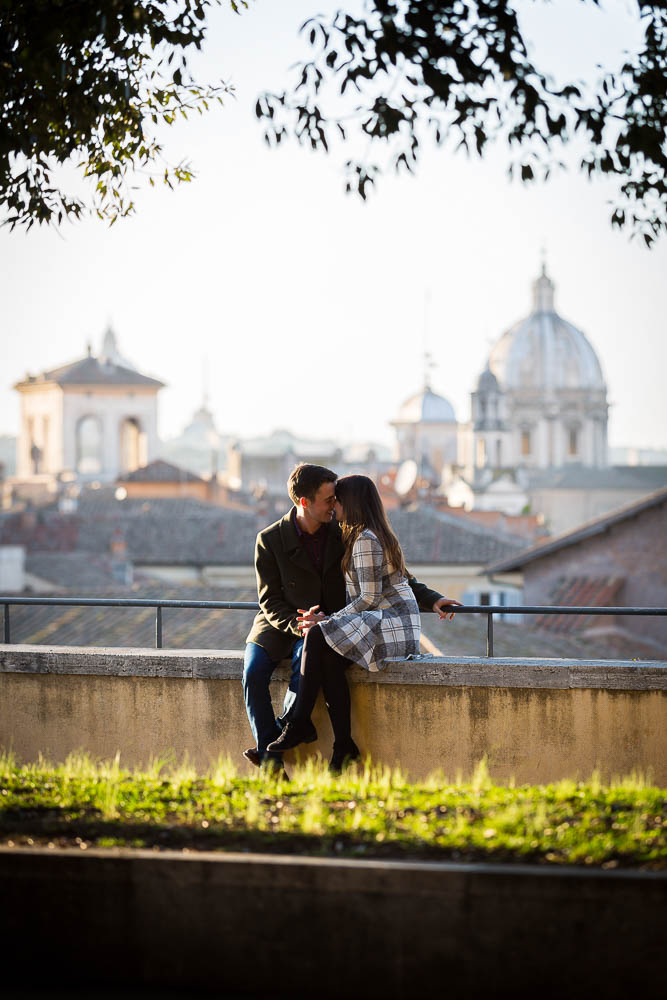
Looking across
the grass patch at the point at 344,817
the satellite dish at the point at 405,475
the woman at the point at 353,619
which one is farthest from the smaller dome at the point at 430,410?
the grass patch at the point at 344,817

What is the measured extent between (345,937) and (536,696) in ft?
9.66

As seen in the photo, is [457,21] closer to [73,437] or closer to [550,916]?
[550,916]

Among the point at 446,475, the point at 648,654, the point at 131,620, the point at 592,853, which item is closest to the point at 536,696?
the point at 592,853

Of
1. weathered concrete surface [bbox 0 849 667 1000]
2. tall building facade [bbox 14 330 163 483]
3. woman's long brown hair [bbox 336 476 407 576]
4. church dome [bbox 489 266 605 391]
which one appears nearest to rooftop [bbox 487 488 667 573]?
woman's long brown hair [bbox 336 476 407 576]

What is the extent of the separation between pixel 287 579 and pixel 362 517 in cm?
57

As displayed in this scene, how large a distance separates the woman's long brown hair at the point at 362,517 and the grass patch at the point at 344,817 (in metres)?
1.19

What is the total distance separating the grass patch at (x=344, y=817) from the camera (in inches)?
185

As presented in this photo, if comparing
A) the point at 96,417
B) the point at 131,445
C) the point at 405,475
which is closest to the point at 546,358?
the point at 405,475

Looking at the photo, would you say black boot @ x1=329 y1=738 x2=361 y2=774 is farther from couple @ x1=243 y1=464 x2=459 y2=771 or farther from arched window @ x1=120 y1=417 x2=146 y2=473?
arched window @ x1=120 y1=417 x2=146 y2=473

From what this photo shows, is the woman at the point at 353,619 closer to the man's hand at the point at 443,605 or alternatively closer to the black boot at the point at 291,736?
the black boot at the point at 291,736

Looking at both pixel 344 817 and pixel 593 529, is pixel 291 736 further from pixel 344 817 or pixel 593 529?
pixel 593 529

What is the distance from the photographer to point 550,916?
4.15m

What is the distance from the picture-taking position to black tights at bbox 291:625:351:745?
646 cm

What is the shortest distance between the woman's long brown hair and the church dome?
482 feet
